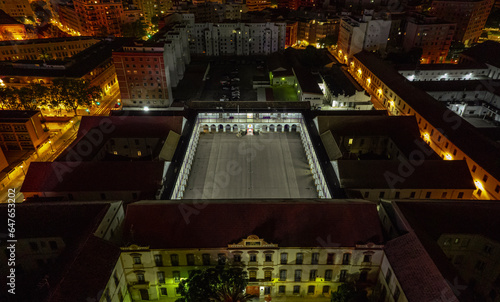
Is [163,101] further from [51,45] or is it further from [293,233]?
[293,233]

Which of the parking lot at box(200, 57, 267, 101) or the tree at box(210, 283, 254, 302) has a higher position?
the tree at box(210, 283, 254, 302)

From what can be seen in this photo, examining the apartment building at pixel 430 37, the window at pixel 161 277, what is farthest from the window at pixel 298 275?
the apartment building at pixel 430 37

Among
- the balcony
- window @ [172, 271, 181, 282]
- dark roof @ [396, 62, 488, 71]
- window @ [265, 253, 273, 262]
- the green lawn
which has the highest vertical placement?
dark roof @ [396, 62, 488, 71]

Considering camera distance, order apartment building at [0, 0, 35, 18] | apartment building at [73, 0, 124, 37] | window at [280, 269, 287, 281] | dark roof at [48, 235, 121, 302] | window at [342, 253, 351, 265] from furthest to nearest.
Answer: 1. apartment building at [0, 0, 35, 18]
2. apartment building at [73, 0, 124, 37]
3. window at [280, 269, 287, 281]
4. window at [342, 253, 351, 265]
5. dark roof at [48, 235, 121, 302]

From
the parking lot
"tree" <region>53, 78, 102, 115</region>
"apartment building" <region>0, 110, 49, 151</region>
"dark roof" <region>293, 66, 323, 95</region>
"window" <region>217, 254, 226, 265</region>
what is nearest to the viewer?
"window" <region>217, 254, 226, 265</region>

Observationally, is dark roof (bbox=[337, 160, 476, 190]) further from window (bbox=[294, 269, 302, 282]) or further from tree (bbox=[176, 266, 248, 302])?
tree (bbox=[176, 266, 248, 302])

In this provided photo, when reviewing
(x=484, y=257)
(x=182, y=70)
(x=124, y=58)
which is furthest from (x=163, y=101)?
(x=484, y=257)

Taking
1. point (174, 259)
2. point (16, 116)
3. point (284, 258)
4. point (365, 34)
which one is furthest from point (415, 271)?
point (365, 34)

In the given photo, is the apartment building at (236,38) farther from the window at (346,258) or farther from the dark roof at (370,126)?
the window at (346,258)

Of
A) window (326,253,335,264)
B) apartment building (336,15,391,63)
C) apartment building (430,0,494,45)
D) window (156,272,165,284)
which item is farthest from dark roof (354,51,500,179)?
apartment building (430,0,494,45)
